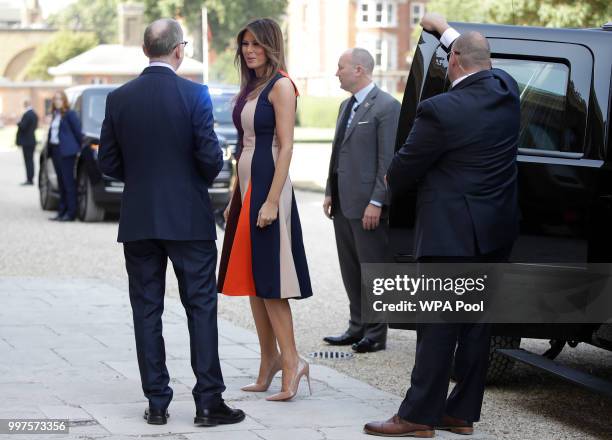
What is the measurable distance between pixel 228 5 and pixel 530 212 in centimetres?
6495

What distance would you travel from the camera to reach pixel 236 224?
619 cm

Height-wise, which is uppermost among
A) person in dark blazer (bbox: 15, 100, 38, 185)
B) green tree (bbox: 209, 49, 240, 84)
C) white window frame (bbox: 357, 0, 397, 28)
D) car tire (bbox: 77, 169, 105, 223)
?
car tire (bbox: 77, 169, 105, 223)

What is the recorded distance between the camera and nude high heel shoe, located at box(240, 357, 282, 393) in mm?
6469

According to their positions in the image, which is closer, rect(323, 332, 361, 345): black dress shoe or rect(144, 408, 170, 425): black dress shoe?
rect(144, 408, 170, 425): black dress shoe

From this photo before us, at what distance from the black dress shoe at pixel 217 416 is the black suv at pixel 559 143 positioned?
1.38 meters

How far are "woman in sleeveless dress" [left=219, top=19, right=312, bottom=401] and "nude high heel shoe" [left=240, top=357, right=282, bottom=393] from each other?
405 mm

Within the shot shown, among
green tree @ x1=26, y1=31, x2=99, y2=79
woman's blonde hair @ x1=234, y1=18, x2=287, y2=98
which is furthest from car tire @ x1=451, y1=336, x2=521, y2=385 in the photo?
green tree @ x1=26, y1=31, x2=99, y2=79

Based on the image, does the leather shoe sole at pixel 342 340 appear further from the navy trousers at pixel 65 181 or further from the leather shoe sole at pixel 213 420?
the navy trousers at pixel 65 181

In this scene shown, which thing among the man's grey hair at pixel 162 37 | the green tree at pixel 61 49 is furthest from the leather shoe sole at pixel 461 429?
the green tree at pixel 61 49

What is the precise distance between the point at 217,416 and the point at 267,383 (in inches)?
34.6

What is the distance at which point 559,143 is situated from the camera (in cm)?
612

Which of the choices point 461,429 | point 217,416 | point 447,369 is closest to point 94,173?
point 217,416

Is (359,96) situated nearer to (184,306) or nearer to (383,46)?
(184,306)

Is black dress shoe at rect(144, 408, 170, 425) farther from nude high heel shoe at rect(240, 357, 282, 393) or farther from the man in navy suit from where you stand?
nude high heel shoe at rect(240, 357, 282, 393)
